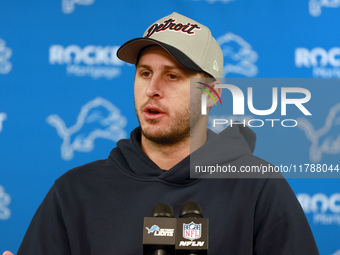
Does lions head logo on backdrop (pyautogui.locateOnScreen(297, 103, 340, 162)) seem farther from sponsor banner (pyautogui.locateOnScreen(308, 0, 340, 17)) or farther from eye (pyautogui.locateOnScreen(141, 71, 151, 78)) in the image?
eye (pyautogui.locateOnScreen(141, 71, 151, 78))

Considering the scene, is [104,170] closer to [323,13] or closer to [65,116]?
[65,116]

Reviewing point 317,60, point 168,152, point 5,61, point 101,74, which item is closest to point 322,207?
point 317,60

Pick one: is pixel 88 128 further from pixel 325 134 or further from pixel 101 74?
pixel 325 134

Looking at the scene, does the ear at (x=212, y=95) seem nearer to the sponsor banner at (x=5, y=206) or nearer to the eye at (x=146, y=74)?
the eye at (x=146, y=74)

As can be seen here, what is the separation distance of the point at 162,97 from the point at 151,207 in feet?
0.94

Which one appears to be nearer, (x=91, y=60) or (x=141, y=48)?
(x=141, y=48)

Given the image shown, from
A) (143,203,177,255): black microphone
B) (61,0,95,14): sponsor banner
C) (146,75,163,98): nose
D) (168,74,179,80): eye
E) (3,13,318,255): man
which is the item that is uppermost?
(61,0,95,14): sponsor banner

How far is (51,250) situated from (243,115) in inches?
43.2

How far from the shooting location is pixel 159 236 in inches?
29.0

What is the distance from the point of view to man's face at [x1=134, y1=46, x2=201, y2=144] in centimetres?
115

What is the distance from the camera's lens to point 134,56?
1263 millimetres

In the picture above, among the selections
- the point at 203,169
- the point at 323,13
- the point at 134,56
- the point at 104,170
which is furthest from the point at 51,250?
the point at 323,13

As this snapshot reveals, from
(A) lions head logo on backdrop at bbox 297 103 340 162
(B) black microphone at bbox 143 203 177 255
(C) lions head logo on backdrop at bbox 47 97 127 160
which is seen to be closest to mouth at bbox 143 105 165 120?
(B) black microphone at bbox 143 203 177 255

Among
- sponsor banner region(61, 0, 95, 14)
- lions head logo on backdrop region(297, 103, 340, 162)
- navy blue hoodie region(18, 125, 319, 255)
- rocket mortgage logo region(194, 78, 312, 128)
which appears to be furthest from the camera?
sponsor banner region(61, 0, 95, 14)
